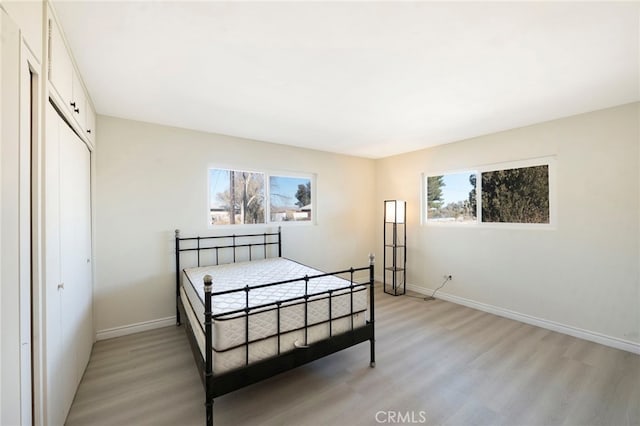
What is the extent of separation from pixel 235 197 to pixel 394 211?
267 centimetres

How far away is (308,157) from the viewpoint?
4438 millimetres

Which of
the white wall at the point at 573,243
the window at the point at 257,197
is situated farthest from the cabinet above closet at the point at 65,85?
the white wall at the point at 573,243

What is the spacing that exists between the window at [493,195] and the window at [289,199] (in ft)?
6.67

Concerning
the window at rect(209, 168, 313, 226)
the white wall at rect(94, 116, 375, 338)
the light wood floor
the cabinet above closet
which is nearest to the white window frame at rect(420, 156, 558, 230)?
the light wood floor

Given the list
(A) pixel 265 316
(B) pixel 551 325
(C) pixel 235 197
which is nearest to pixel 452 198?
(B) pixel 551 325

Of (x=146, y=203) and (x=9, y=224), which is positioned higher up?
(x=146, y=203)

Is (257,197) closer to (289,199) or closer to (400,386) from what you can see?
(289,199)

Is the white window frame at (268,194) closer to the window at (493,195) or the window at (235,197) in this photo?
the window at (235,197)

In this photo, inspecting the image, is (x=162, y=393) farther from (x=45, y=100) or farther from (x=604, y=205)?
(x=604, y=205)

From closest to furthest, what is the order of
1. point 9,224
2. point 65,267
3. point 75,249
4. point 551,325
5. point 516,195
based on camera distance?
point 9,224
point 65,267
point 75,249
point 551,325
point 516,195

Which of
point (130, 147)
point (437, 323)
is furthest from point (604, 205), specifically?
point (130, 147)

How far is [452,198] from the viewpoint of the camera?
4.13 m

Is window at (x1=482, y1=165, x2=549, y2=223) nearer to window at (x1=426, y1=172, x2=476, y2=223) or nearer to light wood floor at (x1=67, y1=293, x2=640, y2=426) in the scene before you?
window at (x1=426, y1=172, x2=476, y2=223)

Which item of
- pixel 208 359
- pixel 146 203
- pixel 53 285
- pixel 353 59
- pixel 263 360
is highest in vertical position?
pixel 353 59
